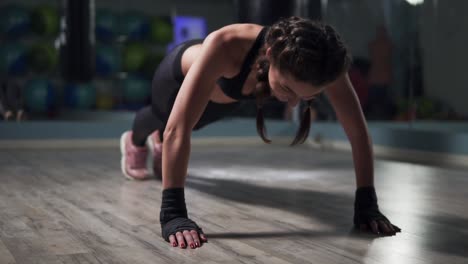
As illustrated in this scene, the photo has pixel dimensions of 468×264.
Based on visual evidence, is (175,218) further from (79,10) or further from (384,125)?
(79,10)

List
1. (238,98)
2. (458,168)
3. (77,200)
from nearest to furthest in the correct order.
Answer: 1. (238,98)
2. (77,200)
3. (458,168)

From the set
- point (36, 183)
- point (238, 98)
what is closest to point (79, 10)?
point (36, 183)

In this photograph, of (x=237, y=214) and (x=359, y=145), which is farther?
(x=237, y=214)

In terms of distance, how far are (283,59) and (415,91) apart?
7.84 feet

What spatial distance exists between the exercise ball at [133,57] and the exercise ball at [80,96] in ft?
3.03

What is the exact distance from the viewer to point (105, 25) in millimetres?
5836

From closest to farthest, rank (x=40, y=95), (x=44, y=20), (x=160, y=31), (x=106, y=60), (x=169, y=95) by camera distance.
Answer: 1. (x=169, y=95)
2. (x=40, y=95)
3. (x=44, y=20)
4. (x=106, y=60)
5. (x=160, y=31)

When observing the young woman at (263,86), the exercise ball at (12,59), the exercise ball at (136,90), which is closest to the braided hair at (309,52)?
the young woman at (263,86)

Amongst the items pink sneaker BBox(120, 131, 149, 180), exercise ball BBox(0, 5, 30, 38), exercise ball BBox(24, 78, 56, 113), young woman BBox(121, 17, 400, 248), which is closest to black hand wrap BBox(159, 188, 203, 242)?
young woman BBox(121, 17, 400, 248)

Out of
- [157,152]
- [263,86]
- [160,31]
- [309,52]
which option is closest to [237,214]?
[263,86]

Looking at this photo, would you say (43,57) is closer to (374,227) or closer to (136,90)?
(136,90)

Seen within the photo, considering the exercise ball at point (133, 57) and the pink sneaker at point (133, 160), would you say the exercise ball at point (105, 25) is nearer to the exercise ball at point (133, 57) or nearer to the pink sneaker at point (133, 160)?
the exercise ball at point (133, 57)

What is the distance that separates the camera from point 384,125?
3.59 m

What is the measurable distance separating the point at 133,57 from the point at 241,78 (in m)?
4.81
